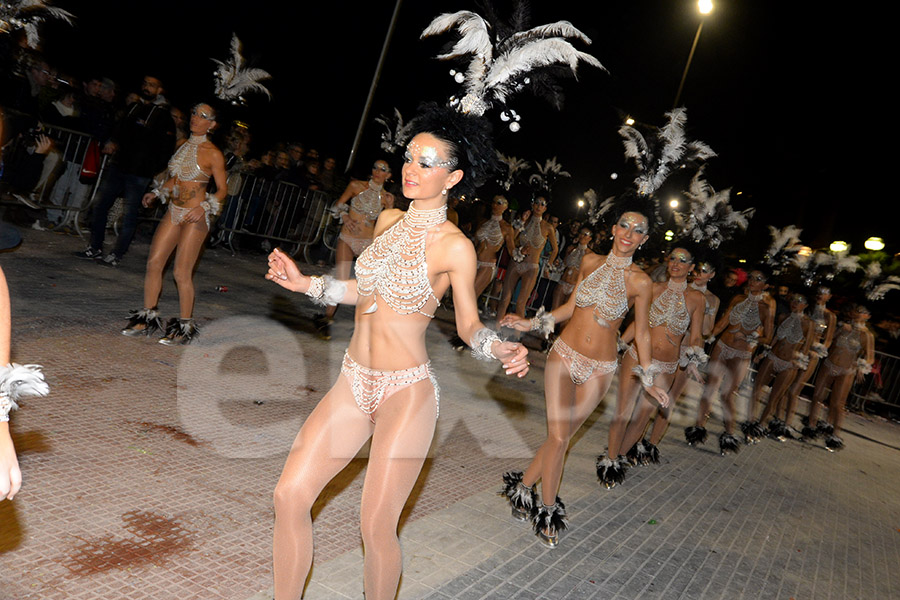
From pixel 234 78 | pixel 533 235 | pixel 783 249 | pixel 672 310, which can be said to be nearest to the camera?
pixel 672 310

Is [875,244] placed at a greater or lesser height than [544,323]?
greater

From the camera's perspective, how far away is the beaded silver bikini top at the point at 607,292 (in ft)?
16.5

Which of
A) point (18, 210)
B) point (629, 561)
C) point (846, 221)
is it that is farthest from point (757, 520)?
point (846, 221)

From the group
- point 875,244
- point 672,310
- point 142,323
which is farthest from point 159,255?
point 875,244

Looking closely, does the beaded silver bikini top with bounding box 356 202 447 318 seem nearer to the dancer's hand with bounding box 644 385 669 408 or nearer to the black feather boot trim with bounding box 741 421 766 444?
the dancer's hand with bounding box 644 385 669 408

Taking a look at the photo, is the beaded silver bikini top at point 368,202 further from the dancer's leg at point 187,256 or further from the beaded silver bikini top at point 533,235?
the beaded silver bikini top at point 533,235

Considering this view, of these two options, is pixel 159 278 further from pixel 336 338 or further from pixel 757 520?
pixel 757 520

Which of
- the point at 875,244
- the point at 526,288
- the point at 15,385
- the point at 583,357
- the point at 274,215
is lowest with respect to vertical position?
the point at 15,385

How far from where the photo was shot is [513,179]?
50.0 ft

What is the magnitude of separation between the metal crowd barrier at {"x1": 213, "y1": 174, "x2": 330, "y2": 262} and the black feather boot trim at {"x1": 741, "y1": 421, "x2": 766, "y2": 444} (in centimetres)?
911

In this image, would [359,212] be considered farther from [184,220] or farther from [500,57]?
[500,57]

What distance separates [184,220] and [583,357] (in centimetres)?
394

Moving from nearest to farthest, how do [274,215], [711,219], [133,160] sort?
[711,219], [133,160], [274,215]

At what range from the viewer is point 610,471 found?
6176 millimetres
